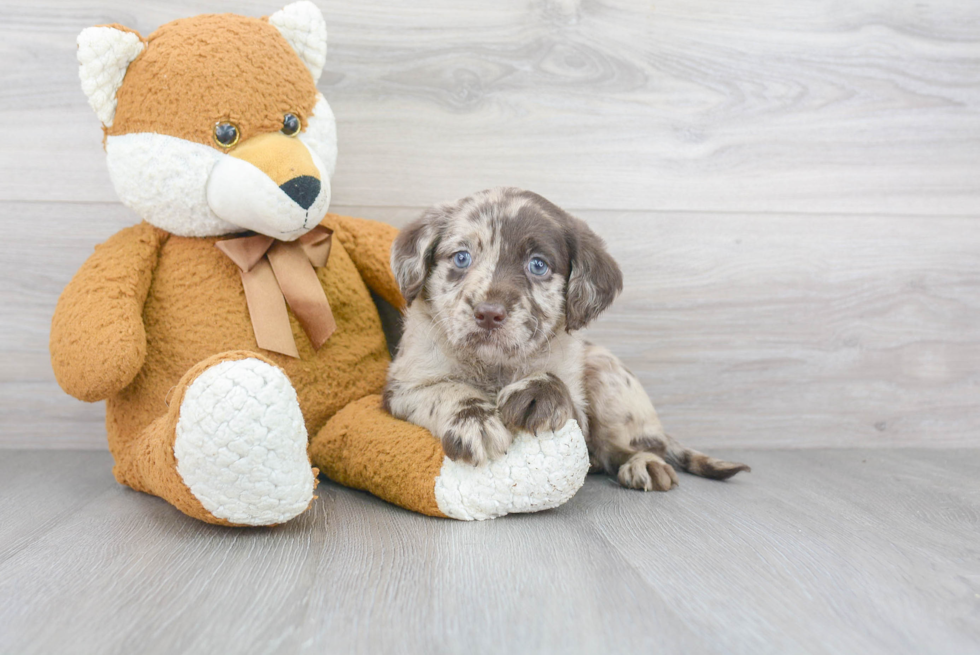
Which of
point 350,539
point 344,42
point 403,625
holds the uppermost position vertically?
point 344,42

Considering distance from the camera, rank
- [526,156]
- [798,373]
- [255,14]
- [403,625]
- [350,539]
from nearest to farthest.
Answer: [403,625] < [350,539] < [255,14] < [526,156] < [798,373]

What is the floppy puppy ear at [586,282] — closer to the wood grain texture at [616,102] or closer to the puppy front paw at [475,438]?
the puppy front paw at [475,438]

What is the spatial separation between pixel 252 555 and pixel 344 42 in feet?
6.05

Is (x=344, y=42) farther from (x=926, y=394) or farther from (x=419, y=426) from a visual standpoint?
(x=926, y=394)

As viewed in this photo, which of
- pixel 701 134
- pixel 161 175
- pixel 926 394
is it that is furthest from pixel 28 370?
pixel 926 394

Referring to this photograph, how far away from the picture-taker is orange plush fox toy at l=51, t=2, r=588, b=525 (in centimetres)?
184

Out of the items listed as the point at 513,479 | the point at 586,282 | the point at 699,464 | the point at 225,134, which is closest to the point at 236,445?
the point at 513,479

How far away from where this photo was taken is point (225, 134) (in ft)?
6.64

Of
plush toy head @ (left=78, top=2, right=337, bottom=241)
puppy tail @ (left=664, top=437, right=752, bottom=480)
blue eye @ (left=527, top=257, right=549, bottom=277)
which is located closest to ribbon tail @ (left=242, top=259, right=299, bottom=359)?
plush toy head @ (left=78, top=2, right=337, bottom=241)

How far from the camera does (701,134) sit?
2766 millimetres

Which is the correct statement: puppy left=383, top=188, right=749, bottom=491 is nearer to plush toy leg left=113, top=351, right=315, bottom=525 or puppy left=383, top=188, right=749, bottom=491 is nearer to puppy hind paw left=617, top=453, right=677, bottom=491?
puppy hind paw left=617, top=453, right=677, bottom=491

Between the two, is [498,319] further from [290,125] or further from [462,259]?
[290,125]

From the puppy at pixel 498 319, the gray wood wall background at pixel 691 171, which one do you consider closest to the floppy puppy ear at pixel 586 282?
the puppy at pixel 498 319

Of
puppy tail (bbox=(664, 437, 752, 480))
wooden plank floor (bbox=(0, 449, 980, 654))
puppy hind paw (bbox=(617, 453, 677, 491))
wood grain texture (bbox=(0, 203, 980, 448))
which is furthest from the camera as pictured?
wood grain texture (bbox=(0, 203, 980, 448))
